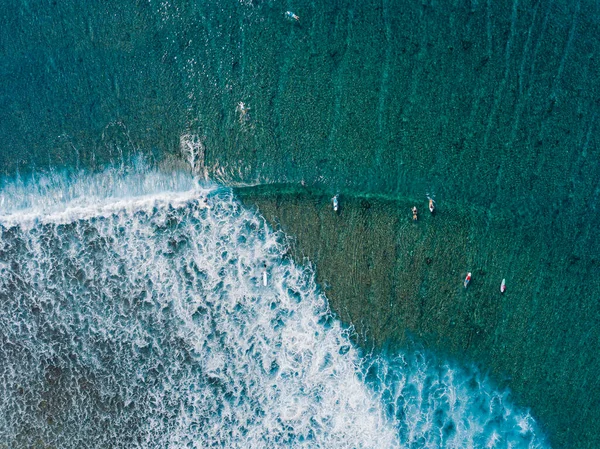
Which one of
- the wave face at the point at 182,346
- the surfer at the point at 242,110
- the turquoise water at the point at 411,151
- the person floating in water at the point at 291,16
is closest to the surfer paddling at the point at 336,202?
the turquoise water at the point at 411,151

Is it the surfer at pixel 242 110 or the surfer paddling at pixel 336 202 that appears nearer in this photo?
the surfer paddling at pixel 336 202

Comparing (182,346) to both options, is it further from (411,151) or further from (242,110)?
(411,151)

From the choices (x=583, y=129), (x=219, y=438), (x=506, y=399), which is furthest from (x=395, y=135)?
(x=219, y=438)

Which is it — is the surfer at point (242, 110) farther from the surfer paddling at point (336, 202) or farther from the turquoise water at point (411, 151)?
A: the surfer paddling at point (336, 202)

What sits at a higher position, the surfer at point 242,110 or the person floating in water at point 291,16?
the person floating in water at point 291,16

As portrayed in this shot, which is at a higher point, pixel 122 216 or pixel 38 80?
pixel 38 80

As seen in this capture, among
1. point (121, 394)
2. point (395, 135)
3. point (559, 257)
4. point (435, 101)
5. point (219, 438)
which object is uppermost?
point (435, 101)

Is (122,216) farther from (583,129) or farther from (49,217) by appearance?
(583,129)
